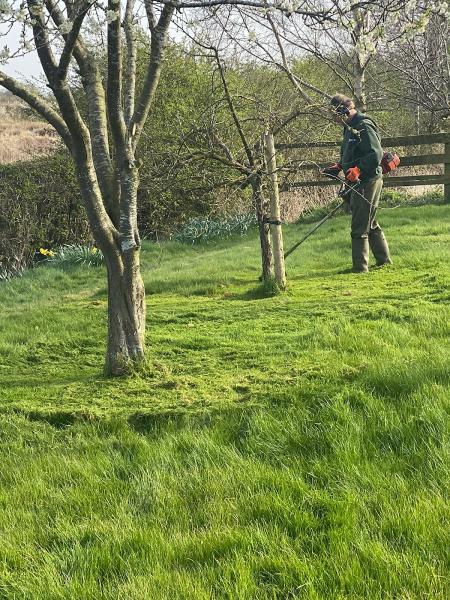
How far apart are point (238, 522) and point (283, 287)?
4.97 metres

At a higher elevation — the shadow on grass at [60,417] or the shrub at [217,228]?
the shrub at [217,228]

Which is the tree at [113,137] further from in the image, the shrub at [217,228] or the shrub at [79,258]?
the shrub at [217,228]

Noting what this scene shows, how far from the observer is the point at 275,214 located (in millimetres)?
7023

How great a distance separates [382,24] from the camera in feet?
12.8

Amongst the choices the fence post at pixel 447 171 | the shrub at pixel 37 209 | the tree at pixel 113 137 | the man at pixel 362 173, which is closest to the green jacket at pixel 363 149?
the man at pixel 362 173

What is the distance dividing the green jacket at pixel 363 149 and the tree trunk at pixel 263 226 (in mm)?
1238

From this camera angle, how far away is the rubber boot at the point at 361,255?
25.7ft

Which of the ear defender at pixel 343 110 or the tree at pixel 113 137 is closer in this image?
the tree at pixel 113 137

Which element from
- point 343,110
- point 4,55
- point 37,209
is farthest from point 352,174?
point 37,209

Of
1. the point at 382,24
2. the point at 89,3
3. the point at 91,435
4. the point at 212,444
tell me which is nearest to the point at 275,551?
the point at 212,444

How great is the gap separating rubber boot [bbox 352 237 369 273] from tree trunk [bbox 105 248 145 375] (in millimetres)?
4264

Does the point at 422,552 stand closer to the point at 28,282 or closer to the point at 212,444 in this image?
the point at 212,444

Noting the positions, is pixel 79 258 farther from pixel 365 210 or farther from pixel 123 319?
pixel 123 319

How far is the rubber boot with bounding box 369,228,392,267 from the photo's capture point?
7.96m
